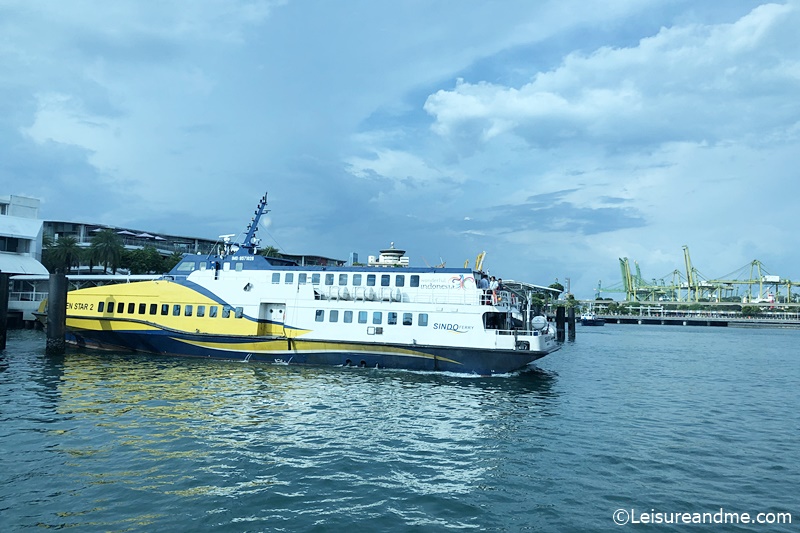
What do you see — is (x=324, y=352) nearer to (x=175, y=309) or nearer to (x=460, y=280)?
(x=460, y=280)

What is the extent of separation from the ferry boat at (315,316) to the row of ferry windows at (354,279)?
0.06 m

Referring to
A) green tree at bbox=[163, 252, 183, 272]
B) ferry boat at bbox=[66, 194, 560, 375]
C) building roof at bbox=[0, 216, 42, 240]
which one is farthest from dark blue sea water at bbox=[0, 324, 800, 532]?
green tree at bbox=[163, 252, 183, 272]

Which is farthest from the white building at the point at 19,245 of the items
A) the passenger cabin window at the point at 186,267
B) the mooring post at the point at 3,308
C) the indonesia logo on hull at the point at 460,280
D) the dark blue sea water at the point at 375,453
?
the indonesia logo on hull at the point at 460,280

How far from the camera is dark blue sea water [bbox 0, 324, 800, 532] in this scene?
33.0 ft

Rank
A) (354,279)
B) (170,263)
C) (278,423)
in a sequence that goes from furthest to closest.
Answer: (170,263), (354,279), (278,423)

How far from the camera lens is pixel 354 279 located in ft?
94.9

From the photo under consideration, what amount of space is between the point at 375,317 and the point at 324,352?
10.8 feet

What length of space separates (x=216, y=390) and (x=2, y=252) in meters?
44.1

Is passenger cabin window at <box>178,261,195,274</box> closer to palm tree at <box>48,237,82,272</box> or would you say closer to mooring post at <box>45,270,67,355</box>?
mooring post at <box>45,270,67,355</box>

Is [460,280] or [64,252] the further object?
[64,252]

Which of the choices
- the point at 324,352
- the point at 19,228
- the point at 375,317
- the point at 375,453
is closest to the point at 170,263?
the point at 19,228

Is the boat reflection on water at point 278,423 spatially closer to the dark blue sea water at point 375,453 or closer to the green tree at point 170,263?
the dark blue sea water at point 375,453

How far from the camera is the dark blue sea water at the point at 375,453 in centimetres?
1006

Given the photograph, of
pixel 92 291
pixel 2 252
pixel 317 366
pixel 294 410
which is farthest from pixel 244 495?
pixel 2 252
